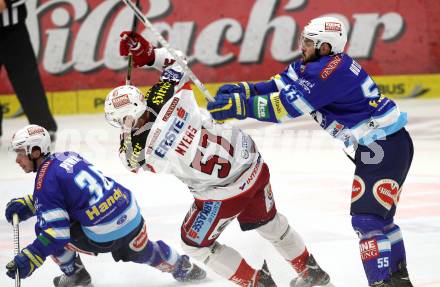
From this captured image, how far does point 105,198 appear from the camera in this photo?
4.04 meters

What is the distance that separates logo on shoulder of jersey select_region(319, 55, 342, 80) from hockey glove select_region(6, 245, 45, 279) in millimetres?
1434

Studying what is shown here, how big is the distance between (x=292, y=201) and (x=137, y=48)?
6.76 ft

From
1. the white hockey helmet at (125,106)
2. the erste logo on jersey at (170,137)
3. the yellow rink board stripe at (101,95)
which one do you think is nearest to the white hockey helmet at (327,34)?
the erste logo on jersey at (170,137)

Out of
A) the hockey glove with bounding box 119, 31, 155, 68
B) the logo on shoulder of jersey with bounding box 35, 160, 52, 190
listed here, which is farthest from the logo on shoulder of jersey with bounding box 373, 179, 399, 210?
the logo on shoulder of jersey with bounding box 35, 160, 52, 190

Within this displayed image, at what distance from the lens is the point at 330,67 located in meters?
3.71

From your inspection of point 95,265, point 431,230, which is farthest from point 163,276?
point 431,230

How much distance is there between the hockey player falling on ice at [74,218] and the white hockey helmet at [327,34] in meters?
1.16

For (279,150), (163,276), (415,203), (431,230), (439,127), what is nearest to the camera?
(163,276)

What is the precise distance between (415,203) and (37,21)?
5838mm

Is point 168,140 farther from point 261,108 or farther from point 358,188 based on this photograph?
point 358,188

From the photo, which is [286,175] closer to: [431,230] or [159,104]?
[431,230]

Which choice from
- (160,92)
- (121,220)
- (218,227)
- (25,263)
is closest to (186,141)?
(160,92)

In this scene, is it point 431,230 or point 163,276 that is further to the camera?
point 431,230

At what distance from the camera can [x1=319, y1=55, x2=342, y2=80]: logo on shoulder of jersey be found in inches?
145
